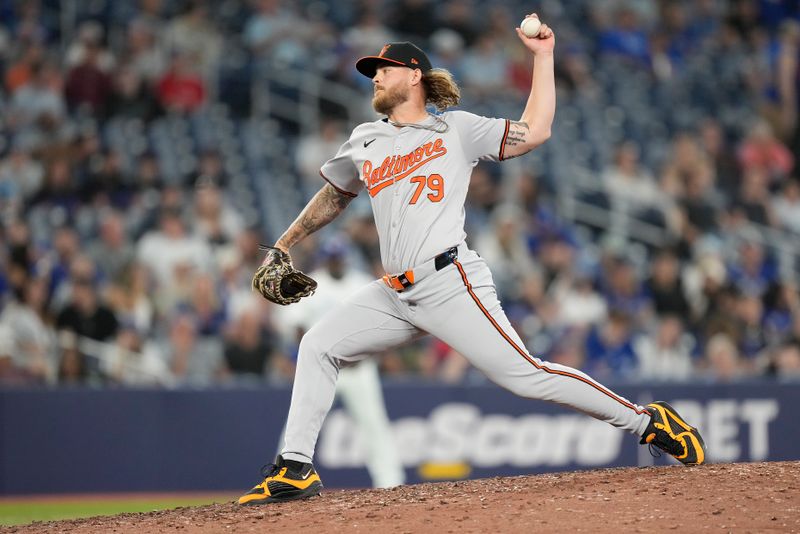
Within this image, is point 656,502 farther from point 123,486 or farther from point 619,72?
point 619,72

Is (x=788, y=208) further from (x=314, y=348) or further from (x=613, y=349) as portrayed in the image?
(x=314, y=348)

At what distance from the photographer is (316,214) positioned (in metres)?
5.25

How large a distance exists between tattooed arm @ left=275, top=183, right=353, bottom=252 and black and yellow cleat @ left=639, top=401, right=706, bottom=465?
165cm

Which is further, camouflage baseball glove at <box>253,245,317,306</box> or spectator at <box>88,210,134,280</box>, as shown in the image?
spectator at <box>88,210,134,280</box>

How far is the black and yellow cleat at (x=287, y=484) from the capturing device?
498 centimetres

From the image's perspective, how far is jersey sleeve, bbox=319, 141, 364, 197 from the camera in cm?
512

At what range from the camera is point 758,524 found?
4.33 meters

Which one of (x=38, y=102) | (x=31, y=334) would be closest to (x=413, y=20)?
(x=38, y=102)

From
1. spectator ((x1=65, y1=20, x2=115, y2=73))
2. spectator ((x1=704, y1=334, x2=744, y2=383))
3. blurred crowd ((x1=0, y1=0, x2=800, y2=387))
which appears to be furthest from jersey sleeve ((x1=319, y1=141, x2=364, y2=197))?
spectator ((x1=65, y1=20, x2=115, y2=73))

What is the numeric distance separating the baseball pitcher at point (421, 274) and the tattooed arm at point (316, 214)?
160 millimetres

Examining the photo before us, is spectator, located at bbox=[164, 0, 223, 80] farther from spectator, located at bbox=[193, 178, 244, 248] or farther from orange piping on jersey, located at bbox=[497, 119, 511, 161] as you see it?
orange piping on jersey, located at bbox=[497, 119, 511, 161]

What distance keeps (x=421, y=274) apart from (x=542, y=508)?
1.05 metres

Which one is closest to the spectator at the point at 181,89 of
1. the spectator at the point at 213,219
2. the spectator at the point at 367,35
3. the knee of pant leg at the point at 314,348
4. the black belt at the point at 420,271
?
the spectator at the point at 213,219

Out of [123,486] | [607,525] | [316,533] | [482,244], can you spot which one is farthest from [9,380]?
[607,525]
